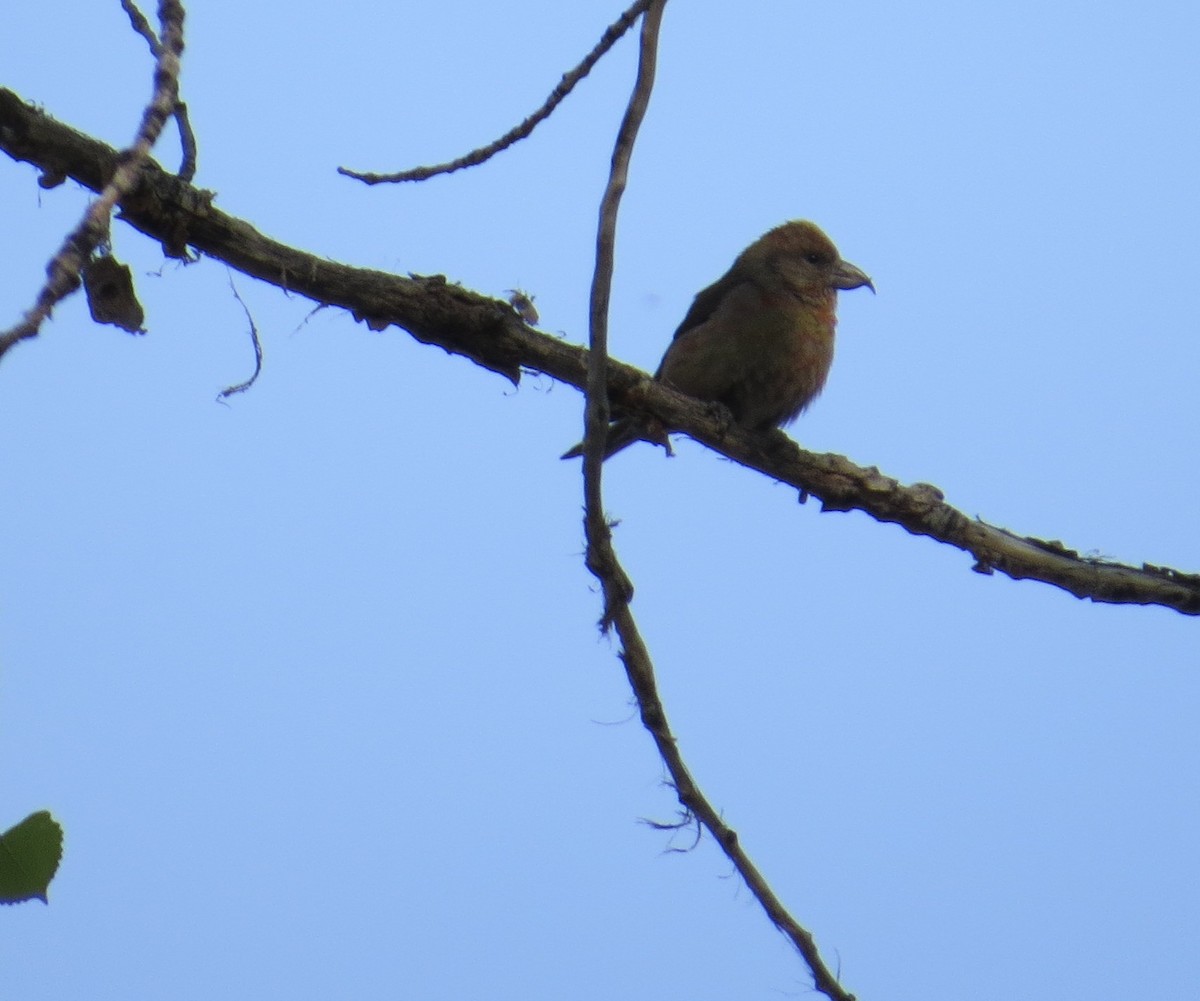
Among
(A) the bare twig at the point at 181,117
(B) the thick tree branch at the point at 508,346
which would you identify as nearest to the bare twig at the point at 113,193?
(A) the bare twig at the point at 181,117

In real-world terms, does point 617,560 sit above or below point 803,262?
below

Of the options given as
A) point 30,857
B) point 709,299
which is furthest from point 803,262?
point 30,857

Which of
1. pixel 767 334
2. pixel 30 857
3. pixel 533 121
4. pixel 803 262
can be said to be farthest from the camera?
pixel 803 262

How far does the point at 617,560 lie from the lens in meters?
3.11

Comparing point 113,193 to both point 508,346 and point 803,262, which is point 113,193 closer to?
point 508,346

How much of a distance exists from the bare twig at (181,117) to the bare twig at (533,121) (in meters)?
0.33

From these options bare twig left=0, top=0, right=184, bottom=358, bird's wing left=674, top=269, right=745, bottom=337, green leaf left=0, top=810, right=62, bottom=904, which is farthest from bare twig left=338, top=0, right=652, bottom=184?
bird's wing left=674, top=269, right=745, bottom=337

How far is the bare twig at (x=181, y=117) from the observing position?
8.60ft

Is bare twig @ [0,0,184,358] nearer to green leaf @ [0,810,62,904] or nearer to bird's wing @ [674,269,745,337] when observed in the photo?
green leaf @ [0,810,62,904]

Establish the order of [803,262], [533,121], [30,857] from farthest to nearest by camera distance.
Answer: [803,262], [533,121], [30,857]

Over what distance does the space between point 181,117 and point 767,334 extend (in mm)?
3018

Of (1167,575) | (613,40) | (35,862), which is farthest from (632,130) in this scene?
(1167,575)

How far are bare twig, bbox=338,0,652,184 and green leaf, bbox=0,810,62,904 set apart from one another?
1795 mm

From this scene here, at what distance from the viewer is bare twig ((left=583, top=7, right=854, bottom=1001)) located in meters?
2.73
